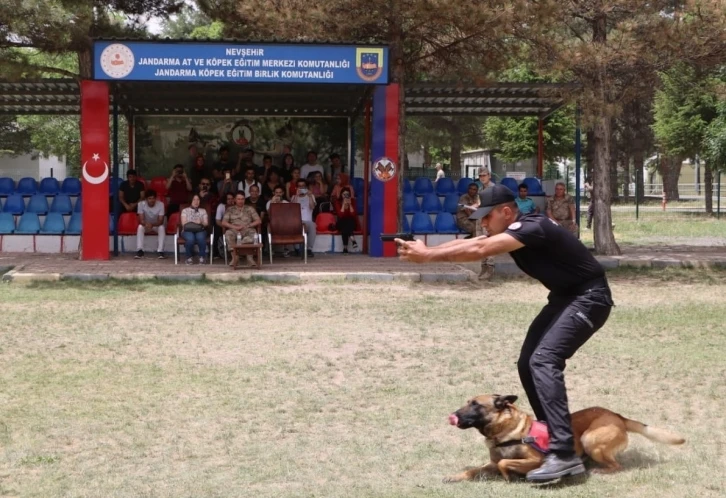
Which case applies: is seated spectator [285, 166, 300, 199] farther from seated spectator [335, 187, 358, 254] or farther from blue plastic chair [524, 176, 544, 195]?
blue plastic chair [524, 176, 544, 195]

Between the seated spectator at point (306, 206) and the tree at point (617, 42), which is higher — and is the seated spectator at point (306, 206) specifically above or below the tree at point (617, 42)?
below

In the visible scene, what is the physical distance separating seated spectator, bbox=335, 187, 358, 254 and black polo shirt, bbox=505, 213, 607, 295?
43.1 ft

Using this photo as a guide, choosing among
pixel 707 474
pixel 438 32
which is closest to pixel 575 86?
pixel 438 32

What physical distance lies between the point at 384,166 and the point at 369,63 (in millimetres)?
2301

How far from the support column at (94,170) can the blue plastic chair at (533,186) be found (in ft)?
29.0

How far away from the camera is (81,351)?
9.77 metres

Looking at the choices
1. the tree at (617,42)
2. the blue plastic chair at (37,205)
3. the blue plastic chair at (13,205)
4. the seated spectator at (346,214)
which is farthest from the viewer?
the blue plastic chair at (37,205)

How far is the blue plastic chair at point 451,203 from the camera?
20.4 metres

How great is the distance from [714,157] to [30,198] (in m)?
23.2

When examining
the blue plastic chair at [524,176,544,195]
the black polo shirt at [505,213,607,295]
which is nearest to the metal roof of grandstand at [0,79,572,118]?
the blue plastic chair at [524,176,544,195]

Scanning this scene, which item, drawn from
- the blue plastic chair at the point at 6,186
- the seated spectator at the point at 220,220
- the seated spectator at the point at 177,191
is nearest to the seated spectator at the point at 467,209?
the seated spectator at the point at 220,220

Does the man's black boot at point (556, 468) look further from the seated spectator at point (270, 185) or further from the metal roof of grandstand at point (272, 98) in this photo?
the seated spectator at point (270, 185)

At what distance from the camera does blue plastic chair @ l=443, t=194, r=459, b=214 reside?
20406 mm

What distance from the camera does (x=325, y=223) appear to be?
1922 cm
